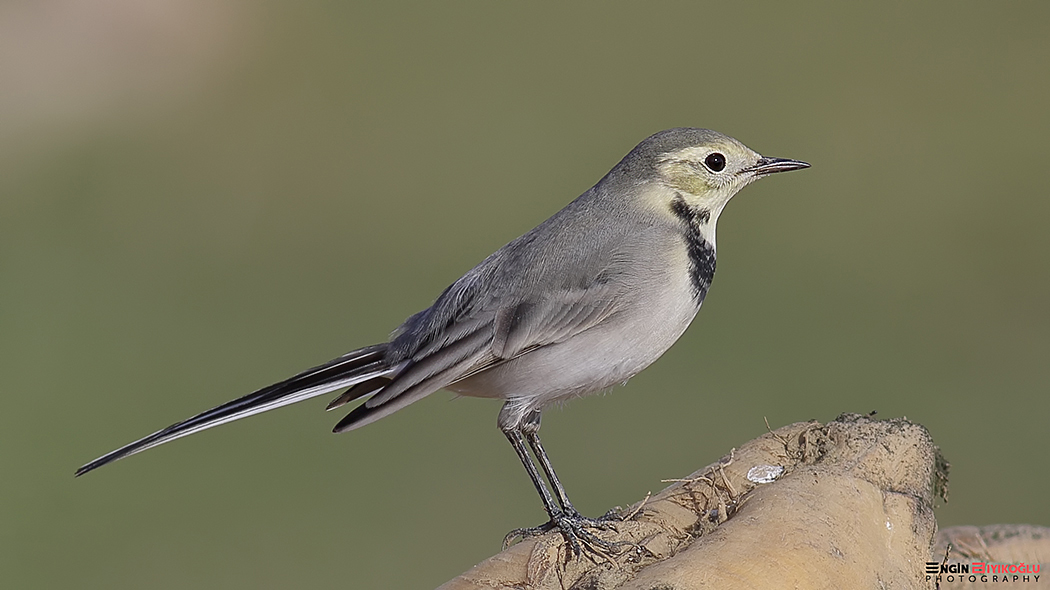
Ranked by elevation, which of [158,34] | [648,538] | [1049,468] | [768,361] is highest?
[158,34]

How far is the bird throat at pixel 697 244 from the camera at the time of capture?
282 centimetres

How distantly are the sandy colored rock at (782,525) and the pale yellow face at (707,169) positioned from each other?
0.64 meters

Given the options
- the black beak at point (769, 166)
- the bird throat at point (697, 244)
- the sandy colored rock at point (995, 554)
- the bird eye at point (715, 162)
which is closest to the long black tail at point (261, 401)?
the bird throat at point (697, 244)

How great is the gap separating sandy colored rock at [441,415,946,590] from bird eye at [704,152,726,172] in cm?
70

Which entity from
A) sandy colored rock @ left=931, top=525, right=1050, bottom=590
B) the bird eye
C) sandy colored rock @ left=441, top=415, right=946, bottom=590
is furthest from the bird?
sandy colored rock @ left=931, top=525, right=1050, bottom=590

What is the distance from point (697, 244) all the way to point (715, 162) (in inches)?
8.7

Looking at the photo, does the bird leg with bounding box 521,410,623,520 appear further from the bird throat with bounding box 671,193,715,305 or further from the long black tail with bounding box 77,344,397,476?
the bird throat with bounding box 671,193,715,305

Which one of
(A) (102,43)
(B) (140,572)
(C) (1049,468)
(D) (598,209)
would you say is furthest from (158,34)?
(D) (598,209)

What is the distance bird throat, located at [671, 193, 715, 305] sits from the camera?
282 centimetres

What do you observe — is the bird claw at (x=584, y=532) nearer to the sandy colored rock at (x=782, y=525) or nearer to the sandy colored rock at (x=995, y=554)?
the sandy colored rock at (x=782, y=525)

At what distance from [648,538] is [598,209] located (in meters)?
0.88

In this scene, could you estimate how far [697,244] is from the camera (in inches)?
113

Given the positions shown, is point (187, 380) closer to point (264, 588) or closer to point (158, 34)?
point (264, 588)

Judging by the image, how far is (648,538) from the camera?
257 cm
